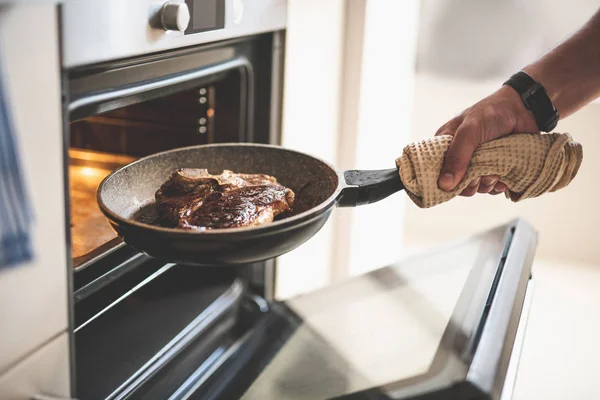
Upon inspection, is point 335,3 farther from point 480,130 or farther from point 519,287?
point 519,287

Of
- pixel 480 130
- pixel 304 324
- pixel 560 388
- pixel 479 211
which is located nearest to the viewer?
pixel 480 130

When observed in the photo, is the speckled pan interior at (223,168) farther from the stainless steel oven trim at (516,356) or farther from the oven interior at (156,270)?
the stainless steel oven trim at (516,356)

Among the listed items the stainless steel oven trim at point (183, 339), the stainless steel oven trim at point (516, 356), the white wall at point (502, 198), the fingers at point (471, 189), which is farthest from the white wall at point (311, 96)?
the white wall at point (502, 198)

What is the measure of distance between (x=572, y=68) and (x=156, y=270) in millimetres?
657

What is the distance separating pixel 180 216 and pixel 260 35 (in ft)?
1.31

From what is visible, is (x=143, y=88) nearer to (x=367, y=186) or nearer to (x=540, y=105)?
(x=367, y=186)

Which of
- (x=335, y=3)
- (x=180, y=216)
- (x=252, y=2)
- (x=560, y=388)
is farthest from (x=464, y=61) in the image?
(x=180, y=216)

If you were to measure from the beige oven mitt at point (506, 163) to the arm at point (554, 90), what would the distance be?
6cm

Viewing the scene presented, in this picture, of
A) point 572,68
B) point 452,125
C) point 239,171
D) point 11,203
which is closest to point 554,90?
point 572,68

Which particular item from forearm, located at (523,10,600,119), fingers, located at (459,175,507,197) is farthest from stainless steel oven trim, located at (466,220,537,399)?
forearm, located at (523,10,600,119)

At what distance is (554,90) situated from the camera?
0.88m

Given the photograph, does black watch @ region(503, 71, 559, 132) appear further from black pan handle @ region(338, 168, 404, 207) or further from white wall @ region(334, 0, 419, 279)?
white wall @ region(334, 0, 419, 279)

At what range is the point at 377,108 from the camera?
1.47 m

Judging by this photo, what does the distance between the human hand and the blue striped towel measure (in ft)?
1.50
